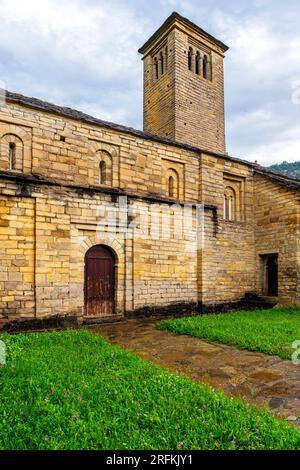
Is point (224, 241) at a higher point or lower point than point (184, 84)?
lower

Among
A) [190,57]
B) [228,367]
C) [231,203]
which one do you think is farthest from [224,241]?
[190,57]

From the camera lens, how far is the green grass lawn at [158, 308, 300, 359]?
5.88 meters

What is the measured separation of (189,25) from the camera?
63.9ft

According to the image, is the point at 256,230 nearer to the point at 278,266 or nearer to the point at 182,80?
the point at 278,266

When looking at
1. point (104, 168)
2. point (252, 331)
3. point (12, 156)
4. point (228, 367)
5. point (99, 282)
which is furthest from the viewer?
point (104, 168)

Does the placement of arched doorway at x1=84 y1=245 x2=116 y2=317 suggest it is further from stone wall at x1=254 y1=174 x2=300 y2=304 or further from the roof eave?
the roof eave

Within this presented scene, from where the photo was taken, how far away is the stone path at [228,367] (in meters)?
3.76

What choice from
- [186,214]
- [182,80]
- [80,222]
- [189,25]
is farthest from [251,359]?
[189,25]

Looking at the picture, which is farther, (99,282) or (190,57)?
(190,57)

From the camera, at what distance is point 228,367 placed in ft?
16.1

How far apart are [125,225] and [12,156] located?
12.7 ft

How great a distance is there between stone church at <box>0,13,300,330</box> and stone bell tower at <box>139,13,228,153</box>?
7067mm

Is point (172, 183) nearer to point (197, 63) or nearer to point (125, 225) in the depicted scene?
point (125, 225)
